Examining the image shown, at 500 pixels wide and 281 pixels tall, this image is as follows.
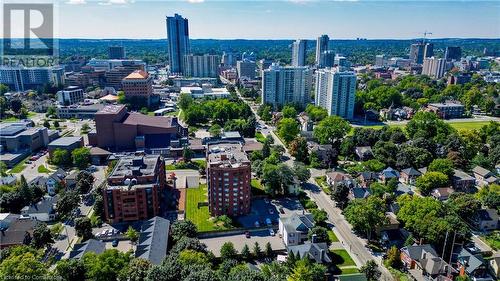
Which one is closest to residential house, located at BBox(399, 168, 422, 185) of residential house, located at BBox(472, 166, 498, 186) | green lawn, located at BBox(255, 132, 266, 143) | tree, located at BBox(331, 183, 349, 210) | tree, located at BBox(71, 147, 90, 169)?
residential house, located at BBox(472, 166, 498, 186)

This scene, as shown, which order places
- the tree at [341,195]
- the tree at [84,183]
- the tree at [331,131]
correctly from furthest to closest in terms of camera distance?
1. the tree at [331,131]
2. the tree at [84,183]
3. the tree at [341,195]

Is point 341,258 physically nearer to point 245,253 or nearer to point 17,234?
point 245,253

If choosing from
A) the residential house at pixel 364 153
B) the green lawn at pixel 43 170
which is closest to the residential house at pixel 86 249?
the green lawn at pixel 43 170

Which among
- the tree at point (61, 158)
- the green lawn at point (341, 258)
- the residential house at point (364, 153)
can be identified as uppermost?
the residential house at point (364, 153)

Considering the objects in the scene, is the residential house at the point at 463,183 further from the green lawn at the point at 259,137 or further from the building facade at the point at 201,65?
the building facade at the point at 201,65

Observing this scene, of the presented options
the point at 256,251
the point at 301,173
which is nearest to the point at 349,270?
the point at 256,251

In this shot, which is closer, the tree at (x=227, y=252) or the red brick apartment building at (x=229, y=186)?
the tree at (x=227, y=252)

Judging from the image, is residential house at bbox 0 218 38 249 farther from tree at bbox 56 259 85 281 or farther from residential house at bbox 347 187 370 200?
residential house at bbox 347 187 370 200
